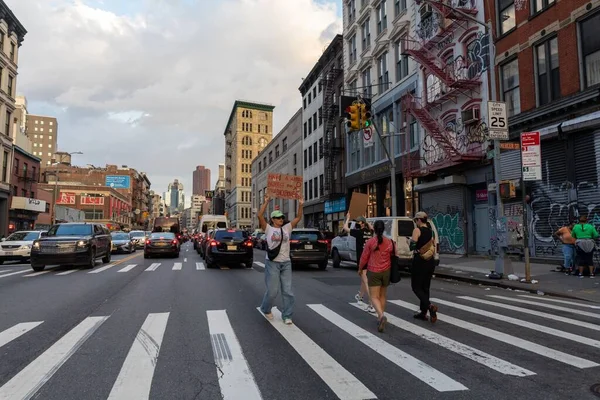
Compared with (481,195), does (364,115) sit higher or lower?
higher

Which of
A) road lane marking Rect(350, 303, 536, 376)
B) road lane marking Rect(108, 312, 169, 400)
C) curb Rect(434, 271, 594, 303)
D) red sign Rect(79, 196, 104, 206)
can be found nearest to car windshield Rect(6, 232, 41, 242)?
road lane marking Rect(108, 312, 169, 400)

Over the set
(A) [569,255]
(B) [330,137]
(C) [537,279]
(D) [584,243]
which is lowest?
(C) [537,279]

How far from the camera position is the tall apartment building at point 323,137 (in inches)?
1448

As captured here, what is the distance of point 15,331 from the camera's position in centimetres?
630

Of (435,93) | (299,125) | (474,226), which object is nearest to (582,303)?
(474,226)

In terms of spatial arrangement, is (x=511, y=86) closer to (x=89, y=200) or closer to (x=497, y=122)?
(x=497, y=122)

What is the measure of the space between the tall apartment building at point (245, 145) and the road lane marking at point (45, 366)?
310 feet

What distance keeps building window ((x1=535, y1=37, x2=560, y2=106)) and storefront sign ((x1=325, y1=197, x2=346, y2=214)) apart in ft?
65.2

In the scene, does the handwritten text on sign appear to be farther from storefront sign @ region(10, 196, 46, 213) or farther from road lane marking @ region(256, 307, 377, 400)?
storefront sign @ region(10, 196, 46, 213)

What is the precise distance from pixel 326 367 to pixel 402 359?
0.96m

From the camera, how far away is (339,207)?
35.8m

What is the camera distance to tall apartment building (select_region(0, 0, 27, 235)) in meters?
36.8

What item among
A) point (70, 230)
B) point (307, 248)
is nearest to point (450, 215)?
point (307, 248)

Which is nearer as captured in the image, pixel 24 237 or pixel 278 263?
pixel 278 263
